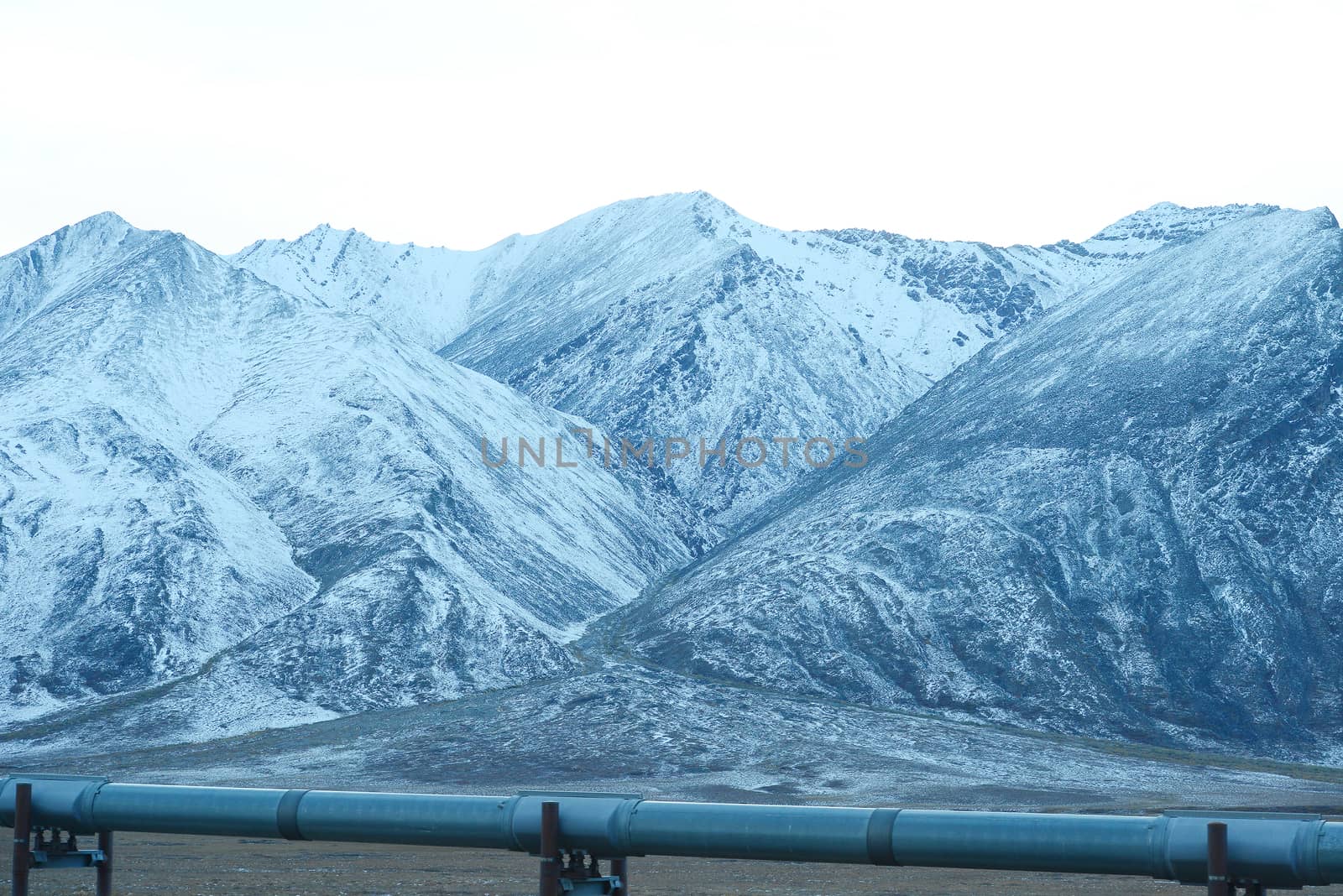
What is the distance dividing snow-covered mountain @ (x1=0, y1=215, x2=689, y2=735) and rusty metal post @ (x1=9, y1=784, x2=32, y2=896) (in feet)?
228

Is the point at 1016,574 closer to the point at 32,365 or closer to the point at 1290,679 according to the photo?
the point at 1290,679

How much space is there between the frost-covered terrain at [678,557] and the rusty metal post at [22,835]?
56.2 m

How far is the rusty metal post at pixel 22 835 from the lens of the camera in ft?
74.7

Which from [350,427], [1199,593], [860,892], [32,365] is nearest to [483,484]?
[350,427]

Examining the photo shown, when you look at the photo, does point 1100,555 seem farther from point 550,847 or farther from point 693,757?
point 550,847

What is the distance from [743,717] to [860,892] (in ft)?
182

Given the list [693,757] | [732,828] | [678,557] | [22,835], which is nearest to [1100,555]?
[693,757]

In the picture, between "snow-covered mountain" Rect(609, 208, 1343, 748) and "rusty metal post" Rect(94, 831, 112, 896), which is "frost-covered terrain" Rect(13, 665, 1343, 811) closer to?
"snow-covered mountain" Rect(609, 208, 1343, 748)

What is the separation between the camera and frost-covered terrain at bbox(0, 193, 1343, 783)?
303 ft

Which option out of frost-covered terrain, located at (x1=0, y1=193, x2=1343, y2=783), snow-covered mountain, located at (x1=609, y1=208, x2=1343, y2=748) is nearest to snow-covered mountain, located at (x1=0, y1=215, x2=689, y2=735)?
frost-covered terrain, located at (x1=0, y1=193, x2=1343, y2=783)

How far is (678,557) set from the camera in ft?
463

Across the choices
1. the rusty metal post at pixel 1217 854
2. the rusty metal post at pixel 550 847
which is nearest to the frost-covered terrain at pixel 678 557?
the rusty metal post at pixel 550 847

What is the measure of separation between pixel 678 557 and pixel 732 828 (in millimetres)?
120125

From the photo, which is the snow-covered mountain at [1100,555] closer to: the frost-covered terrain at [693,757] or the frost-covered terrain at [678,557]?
the frost-covered terrain at [678,557]
